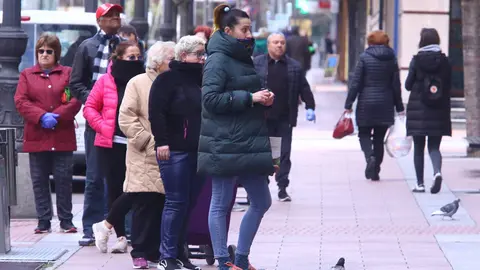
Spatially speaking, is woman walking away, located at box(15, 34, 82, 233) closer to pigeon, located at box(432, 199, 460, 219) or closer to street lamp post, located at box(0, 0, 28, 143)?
street lamp post, located at box(0, 0, 28, 143)

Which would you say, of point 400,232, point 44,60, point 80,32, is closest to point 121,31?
point 44,60

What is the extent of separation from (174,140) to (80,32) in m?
6.54

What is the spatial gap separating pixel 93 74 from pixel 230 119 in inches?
97.3

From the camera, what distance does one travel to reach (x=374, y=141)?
15648 mm

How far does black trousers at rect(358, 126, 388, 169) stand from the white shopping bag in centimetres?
19

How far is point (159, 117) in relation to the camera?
340 inches

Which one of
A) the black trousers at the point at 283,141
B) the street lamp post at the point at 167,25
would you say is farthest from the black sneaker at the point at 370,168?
the street lamp post at the point at 167,25

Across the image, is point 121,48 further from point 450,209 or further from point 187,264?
point 450,209

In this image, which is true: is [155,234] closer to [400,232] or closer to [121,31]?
[121,31]

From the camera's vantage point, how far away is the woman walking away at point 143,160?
9117 millimetres

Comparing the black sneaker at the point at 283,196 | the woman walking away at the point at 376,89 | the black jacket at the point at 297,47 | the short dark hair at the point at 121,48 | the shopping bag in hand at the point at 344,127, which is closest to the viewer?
the short dark hair at the point at 121,48

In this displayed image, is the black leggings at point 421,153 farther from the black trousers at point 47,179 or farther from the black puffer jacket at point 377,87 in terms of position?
the black trousers at point 47,179

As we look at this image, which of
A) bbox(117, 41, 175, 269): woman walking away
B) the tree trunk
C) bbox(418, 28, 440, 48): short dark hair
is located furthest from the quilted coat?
the tree trunk

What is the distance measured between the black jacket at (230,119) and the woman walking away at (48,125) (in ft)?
8.83
